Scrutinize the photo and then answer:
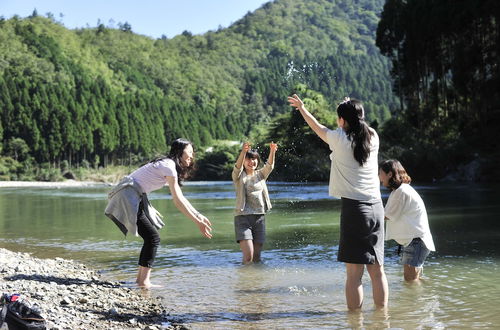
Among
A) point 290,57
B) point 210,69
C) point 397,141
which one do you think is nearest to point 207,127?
point 290,57

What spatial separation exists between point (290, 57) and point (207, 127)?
92.0ft

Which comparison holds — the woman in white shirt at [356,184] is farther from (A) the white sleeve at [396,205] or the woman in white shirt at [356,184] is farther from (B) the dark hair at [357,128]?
(A) the white sleeve at [396,205]

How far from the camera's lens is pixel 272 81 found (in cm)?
16500

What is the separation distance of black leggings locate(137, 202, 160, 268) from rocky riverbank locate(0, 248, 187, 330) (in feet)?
1.39

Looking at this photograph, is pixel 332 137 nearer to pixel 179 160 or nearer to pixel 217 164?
pixel 179 160

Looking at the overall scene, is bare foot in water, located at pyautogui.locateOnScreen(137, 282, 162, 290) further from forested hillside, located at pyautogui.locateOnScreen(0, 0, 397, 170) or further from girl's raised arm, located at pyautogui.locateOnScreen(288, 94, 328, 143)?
forested hillside, located at pyautogui.locateOnScreen(0, 0, 397, 170)

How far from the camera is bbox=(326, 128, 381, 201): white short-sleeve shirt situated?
5.48 meters

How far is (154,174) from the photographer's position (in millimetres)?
7000

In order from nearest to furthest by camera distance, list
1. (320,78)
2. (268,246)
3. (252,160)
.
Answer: (252,160) < (268,246) < (320,78)

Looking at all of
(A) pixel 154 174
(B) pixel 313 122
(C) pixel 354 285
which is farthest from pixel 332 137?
(A) pixel 154 174

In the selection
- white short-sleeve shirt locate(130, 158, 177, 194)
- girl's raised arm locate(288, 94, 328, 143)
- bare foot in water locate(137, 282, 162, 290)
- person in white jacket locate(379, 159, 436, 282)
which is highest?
girl's raised arm locate(288, 94, 328, 143)

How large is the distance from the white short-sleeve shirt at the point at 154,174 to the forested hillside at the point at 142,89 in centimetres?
5880

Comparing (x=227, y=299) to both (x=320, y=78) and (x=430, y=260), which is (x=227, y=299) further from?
(x=320, y=78)

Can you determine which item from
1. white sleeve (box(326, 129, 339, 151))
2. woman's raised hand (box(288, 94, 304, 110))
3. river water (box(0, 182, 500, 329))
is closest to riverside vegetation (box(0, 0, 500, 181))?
river water (box(0, 182, 500, 329))
